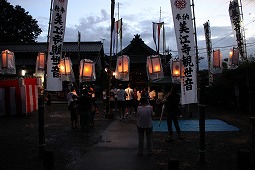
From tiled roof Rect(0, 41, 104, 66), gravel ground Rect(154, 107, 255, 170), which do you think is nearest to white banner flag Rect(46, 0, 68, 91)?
gravel ground Rect(154, 107, 255, 170)

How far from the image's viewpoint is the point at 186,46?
9.78m

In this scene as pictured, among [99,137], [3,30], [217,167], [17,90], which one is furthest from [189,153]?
[3,30]

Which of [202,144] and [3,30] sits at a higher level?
[3,30]

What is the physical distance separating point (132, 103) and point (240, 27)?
840cm

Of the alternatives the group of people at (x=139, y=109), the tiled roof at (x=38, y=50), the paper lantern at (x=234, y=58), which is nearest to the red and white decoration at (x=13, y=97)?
the group of people at (x=139, y=109)

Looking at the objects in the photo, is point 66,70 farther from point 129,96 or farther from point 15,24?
point 15,24

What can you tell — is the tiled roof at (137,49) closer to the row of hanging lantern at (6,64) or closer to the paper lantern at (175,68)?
the paper lantern at (175,68)

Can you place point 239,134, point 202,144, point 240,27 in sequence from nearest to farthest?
point 202,144 < point 239,134 < point 240,27

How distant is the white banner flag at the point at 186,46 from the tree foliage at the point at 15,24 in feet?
158

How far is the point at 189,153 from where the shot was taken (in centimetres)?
845

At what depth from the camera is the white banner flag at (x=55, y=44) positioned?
961cm

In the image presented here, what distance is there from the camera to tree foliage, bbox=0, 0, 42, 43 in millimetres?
51781

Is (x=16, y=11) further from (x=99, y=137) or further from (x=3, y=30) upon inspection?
(x=99, y=137)

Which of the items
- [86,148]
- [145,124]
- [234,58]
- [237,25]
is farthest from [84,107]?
[234,58]
